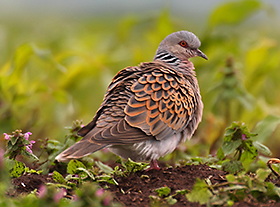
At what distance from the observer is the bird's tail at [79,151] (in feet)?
12.7

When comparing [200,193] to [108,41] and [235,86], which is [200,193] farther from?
[108,41]

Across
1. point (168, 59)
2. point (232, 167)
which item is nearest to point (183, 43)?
point (168, 59)

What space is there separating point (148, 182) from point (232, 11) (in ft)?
18.0

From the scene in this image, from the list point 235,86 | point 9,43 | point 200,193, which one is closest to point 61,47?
point 9,43

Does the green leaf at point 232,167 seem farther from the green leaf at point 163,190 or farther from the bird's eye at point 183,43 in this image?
the bird's eye at point 183,43

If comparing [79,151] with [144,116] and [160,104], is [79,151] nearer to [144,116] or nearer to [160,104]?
[144,116]

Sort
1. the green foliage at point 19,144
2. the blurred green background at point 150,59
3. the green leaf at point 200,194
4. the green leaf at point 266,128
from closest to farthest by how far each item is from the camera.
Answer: the green leaf at point 200,194 < the green foliage at point 19,144 < the green leaf at point 266,128 < the blurred green background at point 150,59

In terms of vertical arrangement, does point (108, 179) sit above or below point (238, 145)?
below

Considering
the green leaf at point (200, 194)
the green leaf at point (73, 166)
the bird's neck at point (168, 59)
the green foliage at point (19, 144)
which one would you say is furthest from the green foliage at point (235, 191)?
the bird's neck at point (168, 59)

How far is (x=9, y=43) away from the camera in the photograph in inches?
456

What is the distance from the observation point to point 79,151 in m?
3.91

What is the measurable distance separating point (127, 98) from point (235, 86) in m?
2.66

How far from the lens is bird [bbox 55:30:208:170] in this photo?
410 cm

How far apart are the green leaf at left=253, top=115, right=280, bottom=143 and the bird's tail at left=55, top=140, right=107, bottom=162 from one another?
208 cm
